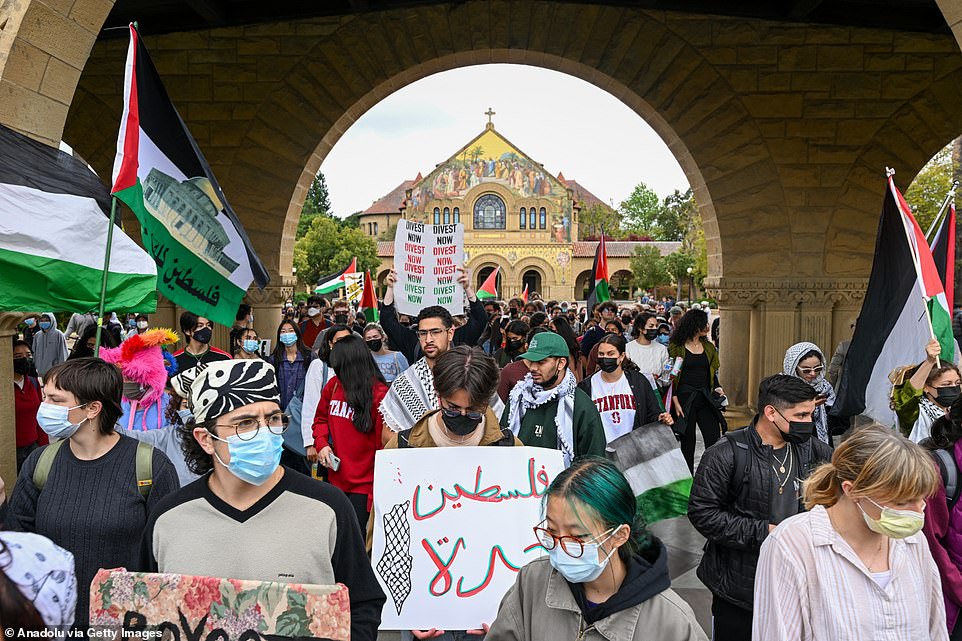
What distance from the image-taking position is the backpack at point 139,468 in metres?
3.13

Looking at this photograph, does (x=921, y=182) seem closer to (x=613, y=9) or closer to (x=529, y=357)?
(x=613, y=9)

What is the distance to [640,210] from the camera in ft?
289

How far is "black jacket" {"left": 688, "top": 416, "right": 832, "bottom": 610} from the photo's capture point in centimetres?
351

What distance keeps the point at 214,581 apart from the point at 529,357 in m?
2.53

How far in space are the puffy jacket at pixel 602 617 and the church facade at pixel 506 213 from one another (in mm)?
64115

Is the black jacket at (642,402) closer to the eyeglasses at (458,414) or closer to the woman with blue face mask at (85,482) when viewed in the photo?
the eyeglasses at (458,414)

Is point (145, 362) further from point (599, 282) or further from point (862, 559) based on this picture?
point (599, 282)

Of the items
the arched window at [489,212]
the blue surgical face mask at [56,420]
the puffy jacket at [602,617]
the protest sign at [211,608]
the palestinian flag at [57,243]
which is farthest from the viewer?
the arched window at [489,212]

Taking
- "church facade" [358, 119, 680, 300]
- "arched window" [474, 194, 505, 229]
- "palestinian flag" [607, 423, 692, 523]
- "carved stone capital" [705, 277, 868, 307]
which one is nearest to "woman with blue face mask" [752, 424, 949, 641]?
"palestinian flag" [607, 423, 692, 523]

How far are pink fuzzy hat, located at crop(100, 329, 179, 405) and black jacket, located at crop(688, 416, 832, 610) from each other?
310 centimetres

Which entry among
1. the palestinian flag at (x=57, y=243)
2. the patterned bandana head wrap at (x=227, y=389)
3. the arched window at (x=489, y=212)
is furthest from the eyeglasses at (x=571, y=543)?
the arched window at (x=489, y=212)

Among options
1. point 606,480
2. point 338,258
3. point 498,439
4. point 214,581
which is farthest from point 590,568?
point 338,258

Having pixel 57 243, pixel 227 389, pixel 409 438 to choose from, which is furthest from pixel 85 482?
pixel 57 243

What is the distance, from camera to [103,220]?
4.46 metres
